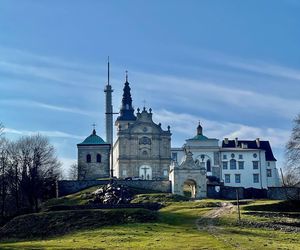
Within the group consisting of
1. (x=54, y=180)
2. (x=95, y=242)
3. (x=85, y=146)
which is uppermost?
(x=85, y=146)

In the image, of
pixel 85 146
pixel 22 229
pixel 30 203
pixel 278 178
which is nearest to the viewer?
pixel 22 229

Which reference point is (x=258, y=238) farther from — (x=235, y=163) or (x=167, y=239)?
(x=235, y=163)

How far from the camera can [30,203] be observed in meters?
69.7

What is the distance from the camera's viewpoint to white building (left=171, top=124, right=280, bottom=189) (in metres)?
91.0

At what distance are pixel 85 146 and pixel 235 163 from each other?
926 inches

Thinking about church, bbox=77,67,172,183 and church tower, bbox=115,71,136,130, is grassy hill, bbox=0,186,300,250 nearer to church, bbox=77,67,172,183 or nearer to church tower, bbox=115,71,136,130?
church, bbox=77,67,172,183

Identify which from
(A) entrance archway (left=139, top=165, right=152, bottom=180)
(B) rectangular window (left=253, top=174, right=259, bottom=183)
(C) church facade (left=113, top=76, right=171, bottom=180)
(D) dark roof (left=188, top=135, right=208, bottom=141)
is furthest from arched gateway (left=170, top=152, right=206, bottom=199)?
(B) rectangular window (left=253, top=174, right=259, bottom=183)

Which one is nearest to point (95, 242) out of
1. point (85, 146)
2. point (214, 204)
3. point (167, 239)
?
point (167, 239)

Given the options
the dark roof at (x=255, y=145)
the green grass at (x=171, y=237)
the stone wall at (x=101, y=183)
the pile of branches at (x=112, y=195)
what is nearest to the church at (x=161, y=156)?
the dark roof at (x=255, y=145)

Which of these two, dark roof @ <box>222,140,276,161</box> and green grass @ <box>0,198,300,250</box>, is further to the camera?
dark roof @ <box>222,140,276,161</box>

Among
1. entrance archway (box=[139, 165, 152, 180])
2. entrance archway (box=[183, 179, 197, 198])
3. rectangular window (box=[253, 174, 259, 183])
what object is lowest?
entrance archway (box=[183, 179, 197, 198])

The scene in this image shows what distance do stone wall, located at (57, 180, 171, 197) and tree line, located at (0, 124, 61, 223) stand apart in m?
2.66

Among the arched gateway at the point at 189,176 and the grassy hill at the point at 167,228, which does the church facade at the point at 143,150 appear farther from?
the grassy hill at the point at 167,228

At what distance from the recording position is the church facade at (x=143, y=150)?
3378 inches
